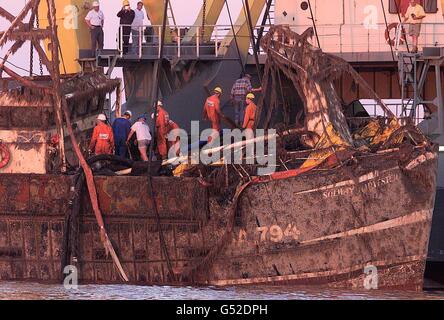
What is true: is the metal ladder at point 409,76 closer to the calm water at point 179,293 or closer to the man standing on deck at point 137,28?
the man standing on deck at point 137,28

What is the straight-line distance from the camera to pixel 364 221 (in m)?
29.7

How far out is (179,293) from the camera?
95.3 feet

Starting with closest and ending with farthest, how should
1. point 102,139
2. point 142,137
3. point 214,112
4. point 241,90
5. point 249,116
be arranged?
1. point 102,139
2. point 142,137
3. point 249,116
4. point 214,112
5. point 241,90

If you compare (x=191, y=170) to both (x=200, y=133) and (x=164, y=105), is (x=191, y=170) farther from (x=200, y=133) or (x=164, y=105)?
(x=164, y=105)

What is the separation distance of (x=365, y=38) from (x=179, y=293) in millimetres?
11251

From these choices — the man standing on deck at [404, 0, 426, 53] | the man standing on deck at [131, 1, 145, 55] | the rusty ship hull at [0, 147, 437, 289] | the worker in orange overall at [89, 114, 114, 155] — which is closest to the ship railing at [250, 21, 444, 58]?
the man standing on deck at [404, 0, 426, 53]

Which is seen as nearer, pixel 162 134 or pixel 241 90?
pixel 162 134

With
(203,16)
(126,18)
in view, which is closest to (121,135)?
(203,16)

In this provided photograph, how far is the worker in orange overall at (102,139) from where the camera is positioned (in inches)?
1246

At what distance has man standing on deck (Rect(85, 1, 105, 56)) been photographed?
38.9 m

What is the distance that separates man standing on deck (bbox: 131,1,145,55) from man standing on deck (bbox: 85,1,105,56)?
2.09 ft

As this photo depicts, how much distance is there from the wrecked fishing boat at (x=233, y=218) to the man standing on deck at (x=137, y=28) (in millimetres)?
7871

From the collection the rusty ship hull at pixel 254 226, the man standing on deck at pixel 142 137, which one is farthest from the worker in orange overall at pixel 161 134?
the rusty ship hull at pixel 254 226

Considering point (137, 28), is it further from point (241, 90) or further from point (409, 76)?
point (409, 76)
